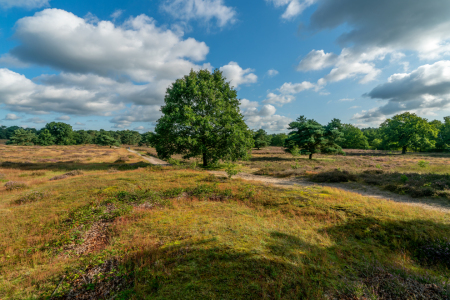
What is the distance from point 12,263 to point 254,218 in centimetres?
797

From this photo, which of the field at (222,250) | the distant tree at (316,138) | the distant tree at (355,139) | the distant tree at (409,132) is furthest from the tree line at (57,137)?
the distant tree at (355,139)

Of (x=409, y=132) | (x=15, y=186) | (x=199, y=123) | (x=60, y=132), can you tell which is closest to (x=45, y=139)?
(x=60, y=132)

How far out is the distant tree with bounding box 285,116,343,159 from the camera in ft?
123

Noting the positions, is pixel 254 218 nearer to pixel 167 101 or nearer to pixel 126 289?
pixel 126 289

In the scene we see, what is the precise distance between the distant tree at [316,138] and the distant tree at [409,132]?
68.0ft

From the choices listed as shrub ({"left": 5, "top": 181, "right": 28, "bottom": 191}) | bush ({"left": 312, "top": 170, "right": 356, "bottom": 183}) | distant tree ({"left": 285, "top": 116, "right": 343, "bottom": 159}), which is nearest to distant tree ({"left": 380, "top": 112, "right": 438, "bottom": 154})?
distant tree ({"left": 285, "top": 116, "right": 343, "bottom": 159})

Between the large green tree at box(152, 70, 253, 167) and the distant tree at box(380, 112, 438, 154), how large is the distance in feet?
155

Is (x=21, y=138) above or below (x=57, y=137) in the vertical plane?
below

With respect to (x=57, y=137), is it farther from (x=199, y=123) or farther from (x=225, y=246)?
(x=225, y=246)

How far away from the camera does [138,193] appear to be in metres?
11.0

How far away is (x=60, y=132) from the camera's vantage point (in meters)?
101

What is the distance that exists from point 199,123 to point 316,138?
27.5 meters

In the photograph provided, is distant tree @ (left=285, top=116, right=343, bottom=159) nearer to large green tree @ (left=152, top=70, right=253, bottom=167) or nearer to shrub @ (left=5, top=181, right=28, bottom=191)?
large green tree @ (left=152, top=70, right=253, bottom=167)

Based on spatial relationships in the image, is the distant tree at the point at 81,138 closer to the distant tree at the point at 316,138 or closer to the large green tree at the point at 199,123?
the large green tree at the point at 199,123
